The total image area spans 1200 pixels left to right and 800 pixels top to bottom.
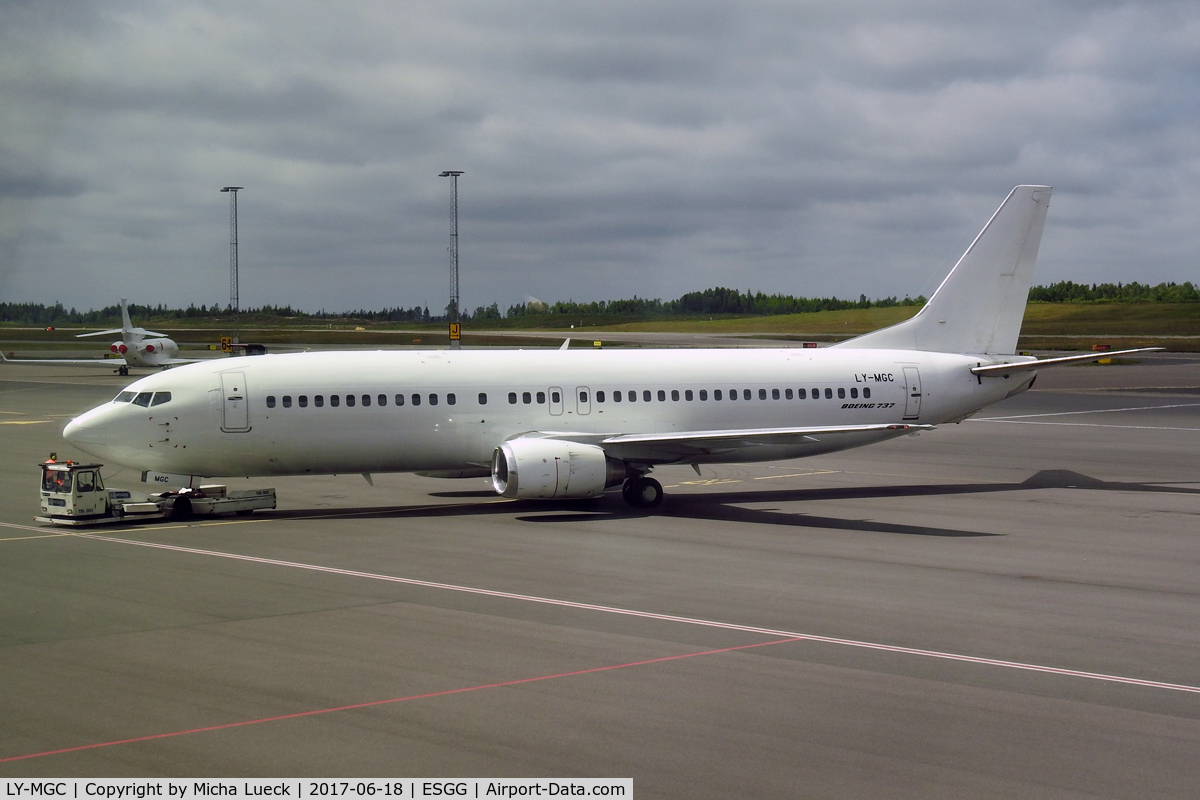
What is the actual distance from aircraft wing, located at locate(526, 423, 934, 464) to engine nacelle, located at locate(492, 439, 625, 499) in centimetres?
97

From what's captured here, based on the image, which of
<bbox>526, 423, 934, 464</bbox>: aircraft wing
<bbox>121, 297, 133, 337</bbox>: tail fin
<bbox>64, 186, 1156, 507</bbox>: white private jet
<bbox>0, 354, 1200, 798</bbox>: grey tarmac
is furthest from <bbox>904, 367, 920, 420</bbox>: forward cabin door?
<bbox>121, 297, 133, 337</bbox>: tail fin

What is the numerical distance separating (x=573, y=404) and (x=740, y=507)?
5427 mm

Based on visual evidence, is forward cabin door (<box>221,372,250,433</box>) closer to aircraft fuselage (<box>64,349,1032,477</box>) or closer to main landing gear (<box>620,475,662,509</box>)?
aircraft fuselage (<box>64,349,1032,477</box>)

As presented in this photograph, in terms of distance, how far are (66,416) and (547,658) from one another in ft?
167

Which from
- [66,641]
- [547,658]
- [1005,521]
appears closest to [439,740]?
[547,658]

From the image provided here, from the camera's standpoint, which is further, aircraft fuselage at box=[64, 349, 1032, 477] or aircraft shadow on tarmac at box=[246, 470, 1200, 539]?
aircraft fuselage at box=[64, 349, 1032, 477]

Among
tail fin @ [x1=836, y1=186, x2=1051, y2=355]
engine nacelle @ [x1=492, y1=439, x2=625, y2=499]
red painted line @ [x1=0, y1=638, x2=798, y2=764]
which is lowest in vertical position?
red painted line @ [x1=0, y1=638, x2=798, y2=764]

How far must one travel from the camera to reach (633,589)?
2048 cm

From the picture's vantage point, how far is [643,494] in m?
30.9

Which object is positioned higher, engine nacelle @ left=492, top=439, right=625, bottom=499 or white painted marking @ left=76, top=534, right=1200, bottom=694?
engine nacelle @ left=492, top=439, right=625, bottom=499

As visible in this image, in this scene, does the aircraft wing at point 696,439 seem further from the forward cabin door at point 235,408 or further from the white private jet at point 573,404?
the forward cabin door at point 235,408

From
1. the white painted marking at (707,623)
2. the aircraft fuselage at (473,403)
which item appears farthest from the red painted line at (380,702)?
the aircraft fuselage at (473,403)

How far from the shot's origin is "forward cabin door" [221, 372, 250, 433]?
28.7 m

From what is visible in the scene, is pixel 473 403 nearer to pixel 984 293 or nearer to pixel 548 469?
pixel 548 469
